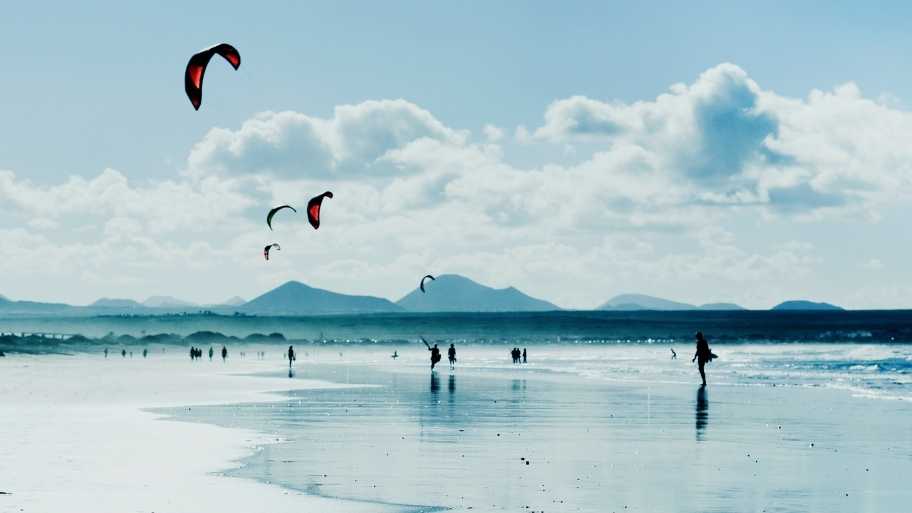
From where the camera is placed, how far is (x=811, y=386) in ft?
133

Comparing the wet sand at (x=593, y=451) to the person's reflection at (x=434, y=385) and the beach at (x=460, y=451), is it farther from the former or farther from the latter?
the person's reflection at (x=434, y=385)

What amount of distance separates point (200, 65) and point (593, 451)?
11.4m

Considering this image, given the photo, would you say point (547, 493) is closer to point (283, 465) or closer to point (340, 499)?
point (340, 499)

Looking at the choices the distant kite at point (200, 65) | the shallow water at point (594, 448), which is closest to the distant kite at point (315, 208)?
the shallow water at point (594, 448)

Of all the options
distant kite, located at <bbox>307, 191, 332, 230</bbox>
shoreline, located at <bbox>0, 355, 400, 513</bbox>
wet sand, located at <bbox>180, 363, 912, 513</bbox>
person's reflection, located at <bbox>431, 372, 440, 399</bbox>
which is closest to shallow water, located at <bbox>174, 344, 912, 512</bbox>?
wet sand, located at <bbox>180, 363, 912, 513</bbox>

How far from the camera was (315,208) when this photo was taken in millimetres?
37719

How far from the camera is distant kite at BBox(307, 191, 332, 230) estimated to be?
36188 mm

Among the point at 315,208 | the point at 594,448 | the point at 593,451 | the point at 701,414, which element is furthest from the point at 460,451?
the point at 315,208

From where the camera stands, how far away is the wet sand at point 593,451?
579 inches

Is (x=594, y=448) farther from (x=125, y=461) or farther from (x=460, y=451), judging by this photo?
(x=125, y=461)

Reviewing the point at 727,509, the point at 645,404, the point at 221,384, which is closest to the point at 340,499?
the point at 727,509

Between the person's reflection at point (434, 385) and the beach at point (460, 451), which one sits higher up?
the person's reflection at point (434, 385)

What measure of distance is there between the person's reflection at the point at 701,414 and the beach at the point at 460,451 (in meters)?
0.06

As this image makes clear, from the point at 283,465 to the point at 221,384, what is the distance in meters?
29.9
